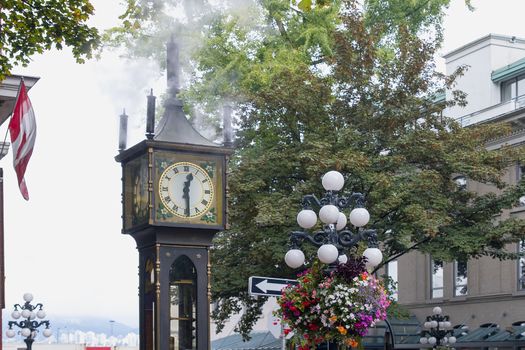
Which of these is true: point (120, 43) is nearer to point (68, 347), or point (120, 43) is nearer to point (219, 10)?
point (219, 10)

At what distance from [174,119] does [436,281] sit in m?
32.5

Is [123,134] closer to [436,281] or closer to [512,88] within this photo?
[512,88]

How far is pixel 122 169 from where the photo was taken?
15.4m

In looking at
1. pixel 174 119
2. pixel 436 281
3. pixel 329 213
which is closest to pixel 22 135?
pixel 174 119

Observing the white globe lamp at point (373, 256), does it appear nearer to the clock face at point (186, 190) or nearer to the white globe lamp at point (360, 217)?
the white globe lamp at point (360, 217)

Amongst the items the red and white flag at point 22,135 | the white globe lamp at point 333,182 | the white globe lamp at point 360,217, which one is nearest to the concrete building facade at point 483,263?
the white globe lamp at point 360,217

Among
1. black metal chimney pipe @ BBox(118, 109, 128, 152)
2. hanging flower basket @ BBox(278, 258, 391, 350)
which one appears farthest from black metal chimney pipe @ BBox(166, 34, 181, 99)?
hanging flower basket @ BBox(278, 258, 391, 350)

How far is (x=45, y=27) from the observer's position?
1395 cm

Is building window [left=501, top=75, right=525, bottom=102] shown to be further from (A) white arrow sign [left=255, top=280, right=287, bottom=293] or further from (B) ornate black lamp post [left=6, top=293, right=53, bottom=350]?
(A) white arrow sign [left=255, top=280, right=287, bottom=293]

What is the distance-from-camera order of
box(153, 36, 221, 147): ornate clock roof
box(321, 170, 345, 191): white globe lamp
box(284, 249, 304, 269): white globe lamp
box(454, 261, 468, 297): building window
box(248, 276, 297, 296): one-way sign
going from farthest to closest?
box(454, 261, 468, 297): building window < box(153, 36, 221, 147): ornate clock roof < box(321, 170, 345, 191): white globe lamp < box(284, 249, 304, 269): white globe lamp < box(248, 276, 297, 296): one-way sign

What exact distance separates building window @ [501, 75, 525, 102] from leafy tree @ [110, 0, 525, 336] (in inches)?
494

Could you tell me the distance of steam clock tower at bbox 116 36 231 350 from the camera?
1429cm

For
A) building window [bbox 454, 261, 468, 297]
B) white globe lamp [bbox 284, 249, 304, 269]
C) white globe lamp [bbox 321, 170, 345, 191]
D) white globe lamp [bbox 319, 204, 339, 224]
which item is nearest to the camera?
white globe lamp [bbox 319, 204, 339, 224]

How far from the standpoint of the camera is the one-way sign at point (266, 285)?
1386 cm
